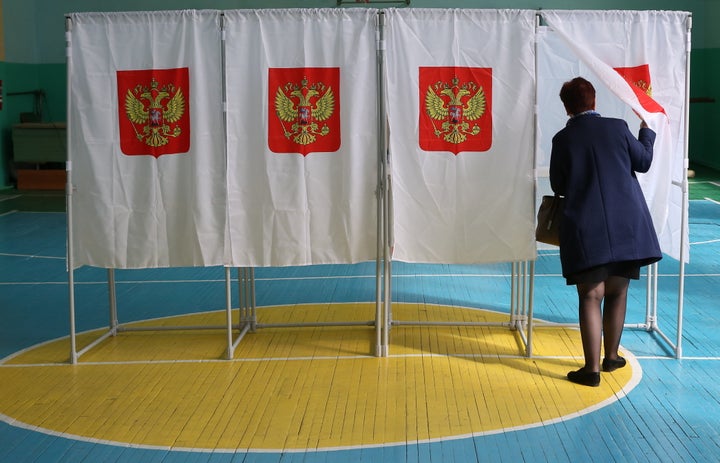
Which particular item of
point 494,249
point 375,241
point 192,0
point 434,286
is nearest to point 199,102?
point 375,241

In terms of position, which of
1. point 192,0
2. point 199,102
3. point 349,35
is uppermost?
point 192,0

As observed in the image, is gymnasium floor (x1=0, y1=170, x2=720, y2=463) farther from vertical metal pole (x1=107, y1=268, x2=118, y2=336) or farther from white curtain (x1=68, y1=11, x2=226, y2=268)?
white curtain (x1=68, y1=11, x2=226, y2=268)

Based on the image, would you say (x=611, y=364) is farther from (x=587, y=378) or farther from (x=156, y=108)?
(x=156, y=108)

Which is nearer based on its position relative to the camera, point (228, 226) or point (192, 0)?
point (228, 226)

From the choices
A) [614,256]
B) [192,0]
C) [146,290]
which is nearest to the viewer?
[614,256]

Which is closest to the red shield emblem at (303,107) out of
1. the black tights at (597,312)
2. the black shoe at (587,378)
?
the black tights at (597,312)

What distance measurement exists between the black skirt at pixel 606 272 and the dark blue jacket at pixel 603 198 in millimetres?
41

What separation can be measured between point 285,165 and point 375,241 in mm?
666

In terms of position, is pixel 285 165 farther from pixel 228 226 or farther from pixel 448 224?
pixel 448 224

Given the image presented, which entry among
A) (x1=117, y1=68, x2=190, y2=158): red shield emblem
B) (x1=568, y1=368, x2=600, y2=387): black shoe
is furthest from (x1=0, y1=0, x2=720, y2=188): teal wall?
(x1=568, y1=368, x2=600, y2=387): black shoe

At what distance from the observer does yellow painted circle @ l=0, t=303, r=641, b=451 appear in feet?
13.1

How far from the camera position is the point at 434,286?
7.07m

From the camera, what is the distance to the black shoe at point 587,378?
454 cm

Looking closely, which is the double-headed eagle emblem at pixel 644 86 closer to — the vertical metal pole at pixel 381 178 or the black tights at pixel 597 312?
the black tights at pixel 597 312
